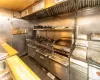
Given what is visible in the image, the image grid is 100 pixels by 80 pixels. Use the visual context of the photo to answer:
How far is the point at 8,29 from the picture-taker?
173 inches

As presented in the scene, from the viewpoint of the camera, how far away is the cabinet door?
214 cm

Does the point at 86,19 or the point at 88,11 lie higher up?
the point at 88,11

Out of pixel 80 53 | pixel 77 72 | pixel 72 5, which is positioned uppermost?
pixel 72 5

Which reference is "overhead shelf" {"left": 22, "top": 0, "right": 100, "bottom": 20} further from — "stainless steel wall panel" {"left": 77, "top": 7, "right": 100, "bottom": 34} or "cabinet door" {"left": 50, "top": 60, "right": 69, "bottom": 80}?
"cabinet door" {"left": 50, "top": 60, "right": 69, "bottom": 80}

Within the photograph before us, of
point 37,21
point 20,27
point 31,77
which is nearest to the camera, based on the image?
point 31,77

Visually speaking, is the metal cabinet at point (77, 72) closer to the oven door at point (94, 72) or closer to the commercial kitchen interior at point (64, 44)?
the commercial kitchen interior at point (64, 44)

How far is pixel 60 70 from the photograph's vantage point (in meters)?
2.32

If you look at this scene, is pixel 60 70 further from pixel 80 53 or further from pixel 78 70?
pixel 80 53

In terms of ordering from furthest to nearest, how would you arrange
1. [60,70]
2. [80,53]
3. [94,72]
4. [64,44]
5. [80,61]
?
1. [64,44]
2. [60,70]
3. [80,53]
4. [80,61]
5. [94,72]

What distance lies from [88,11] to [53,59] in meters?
1.55

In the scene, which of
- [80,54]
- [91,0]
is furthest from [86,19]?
[80,54]

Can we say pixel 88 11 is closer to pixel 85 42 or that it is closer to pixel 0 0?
pixel 85 42

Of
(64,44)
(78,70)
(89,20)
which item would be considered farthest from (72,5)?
(78,70)

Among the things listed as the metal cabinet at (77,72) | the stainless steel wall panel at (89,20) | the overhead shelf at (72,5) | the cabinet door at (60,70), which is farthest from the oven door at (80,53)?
the overhead shelf at (72,5)
